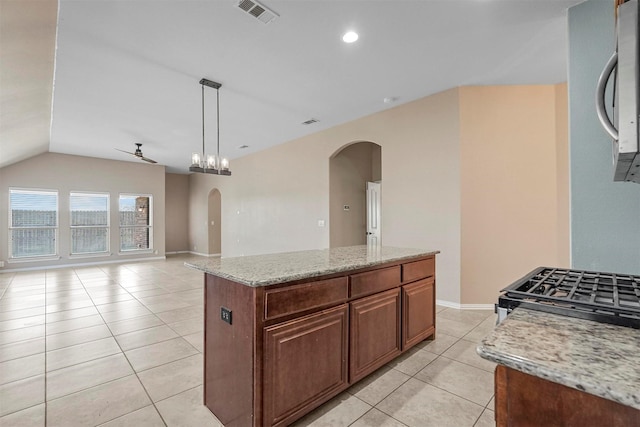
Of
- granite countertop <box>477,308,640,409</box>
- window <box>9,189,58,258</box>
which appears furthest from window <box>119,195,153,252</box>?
granite countertop <box>477,308,640,409</box>

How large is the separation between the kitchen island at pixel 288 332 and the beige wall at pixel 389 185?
2.18 meters

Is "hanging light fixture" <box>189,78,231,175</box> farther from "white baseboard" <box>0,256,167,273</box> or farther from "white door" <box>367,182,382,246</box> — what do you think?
"white baseboard" <box>0,256,167,273</box>

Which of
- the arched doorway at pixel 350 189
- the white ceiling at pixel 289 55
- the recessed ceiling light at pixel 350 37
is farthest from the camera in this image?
the arched doorway at pixel 350 189

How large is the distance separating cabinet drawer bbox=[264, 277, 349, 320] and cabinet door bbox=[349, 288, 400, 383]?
189 millimetres

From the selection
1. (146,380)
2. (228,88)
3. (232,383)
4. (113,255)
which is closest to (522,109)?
(228,88)

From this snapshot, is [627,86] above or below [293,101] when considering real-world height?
below

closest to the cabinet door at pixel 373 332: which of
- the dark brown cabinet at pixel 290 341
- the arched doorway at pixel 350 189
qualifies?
the dark brown cabinet at pixel 290 341

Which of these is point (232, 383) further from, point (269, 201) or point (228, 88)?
point (269, 201)

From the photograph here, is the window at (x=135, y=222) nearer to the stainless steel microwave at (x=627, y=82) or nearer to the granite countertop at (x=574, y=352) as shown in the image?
the granite countertop at (x=574, y=352)

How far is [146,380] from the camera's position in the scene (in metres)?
2.29

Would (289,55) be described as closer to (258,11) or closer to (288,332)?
(258,11)

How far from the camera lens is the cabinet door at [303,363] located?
62.7 inches

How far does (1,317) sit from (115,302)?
1.19 metres

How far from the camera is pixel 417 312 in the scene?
2.71 m
